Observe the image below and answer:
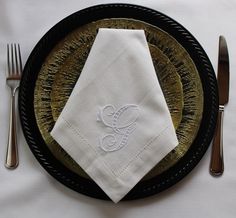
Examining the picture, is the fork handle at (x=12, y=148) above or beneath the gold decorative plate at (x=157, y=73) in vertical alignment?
beneath

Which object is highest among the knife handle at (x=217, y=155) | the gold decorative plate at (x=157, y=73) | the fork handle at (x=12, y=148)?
the gold decorative plate at (x=157, y=73)

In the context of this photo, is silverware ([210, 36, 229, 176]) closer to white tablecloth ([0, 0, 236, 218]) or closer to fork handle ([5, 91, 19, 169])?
white tablecloth ([0, 0, 236, 218])

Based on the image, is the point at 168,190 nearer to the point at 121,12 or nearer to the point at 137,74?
the point at 137,74

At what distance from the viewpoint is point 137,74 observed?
671mm

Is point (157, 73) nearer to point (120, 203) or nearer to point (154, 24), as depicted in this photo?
point (154, 24)

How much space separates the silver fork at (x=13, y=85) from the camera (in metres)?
0.72

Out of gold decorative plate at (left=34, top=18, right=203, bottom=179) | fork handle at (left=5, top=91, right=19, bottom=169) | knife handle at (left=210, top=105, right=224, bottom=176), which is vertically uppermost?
gold decorative plate at (left=34, top=18, right=203, bottom=179)

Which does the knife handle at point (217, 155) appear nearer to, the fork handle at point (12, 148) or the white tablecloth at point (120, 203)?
the white tablecloth at point (120, 203)

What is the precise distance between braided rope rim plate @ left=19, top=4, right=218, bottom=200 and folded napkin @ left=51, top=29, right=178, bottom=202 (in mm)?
32

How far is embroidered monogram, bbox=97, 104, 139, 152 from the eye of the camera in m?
0.67

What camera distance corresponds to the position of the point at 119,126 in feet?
2.19

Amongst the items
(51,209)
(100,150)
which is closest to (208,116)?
(100,150)

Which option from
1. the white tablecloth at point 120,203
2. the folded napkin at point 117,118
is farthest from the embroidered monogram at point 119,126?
the white tablecloth at point 120,203

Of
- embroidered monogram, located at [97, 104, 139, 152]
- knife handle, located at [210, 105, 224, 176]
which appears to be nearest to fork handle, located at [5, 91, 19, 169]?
embroidered monogram, located at [97, 104, 139, 152]
